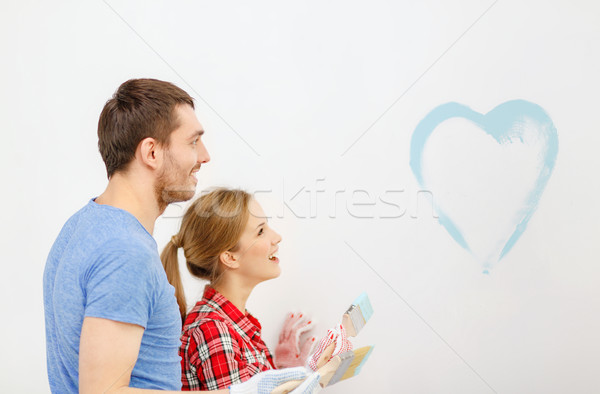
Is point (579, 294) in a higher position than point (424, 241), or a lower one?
higher

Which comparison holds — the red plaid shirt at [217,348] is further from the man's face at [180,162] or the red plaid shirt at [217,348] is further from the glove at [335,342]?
the man's face at [180,162]

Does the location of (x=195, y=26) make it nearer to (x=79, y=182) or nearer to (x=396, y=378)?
(x=79, y=182)

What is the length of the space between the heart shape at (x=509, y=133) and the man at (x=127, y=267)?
70cm

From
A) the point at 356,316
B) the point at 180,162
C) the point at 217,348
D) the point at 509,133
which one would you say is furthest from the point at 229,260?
the point at 509,133

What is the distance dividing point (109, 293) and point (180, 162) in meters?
0.29

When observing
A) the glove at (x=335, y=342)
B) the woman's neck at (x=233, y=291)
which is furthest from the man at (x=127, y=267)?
the woman's neck at (x=233, y=291)

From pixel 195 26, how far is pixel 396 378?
1.14 m

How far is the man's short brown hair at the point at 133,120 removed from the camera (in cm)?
95

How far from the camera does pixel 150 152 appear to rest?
95 centimetres

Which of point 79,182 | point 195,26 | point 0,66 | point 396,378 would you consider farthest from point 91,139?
point 396,378

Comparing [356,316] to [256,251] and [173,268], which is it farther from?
[173,268]

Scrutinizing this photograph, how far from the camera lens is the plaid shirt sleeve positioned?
1193mm

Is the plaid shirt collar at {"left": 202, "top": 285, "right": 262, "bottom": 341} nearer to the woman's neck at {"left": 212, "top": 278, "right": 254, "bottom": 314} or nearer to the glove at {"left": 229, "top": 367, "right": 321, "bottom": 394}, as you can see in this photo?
the woman's neck at {"left": 212, "top": 278, "right": 254, "bottom": 314}

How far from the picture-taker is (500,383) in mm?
1516
